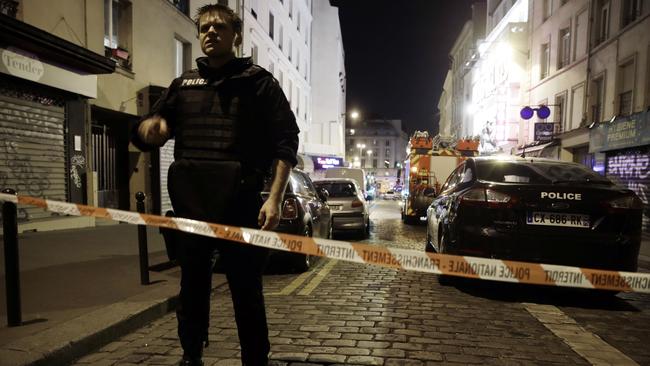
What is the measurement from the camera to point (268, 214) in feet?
8.08

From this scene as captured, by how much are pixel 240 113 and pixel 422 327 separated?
2725 millimetres

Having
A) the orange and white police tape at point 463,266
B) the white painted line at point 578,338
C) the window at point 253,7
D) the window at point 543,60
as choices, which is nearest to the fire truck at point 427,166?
the white painted line at point 578,338

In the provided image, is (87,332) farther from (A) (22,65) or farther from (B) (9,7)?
(B) (9,7)

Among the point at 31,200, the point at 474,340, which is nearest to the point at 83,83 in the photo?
the point at 31,200

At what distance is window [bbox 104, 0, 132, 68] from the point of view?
39.8 ft

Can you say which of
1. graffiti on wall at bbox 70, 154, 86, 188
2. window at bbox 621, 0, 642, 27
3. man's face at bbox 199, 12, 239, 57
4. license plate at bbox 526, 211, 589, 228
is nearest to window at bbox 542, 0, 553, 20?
window at bbox 621, 0, 642, 27

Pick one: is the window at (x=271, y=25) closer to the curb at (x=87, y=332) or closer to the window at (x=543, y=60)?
the window at (x=543, y=60)

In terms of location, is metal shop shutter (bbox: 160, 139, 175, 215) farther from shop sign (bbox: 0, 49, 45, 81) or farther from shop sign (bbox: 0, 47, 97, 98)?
shop sign (bbox: 0, 49, 45, 81)

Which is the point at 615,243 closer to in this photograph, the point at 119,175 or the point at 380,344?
the point at 380,344

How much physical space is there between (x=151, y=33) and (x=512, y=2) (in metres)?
24.5

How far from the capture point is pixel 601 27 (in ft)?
57.8

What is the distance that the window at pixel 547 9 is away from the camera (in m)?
21.9

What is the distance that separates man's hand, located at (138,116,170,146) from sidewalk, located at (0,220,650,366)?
1781 mm

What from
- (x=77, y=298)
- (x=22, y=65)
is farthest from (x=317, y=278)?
(x=22, y=65)
